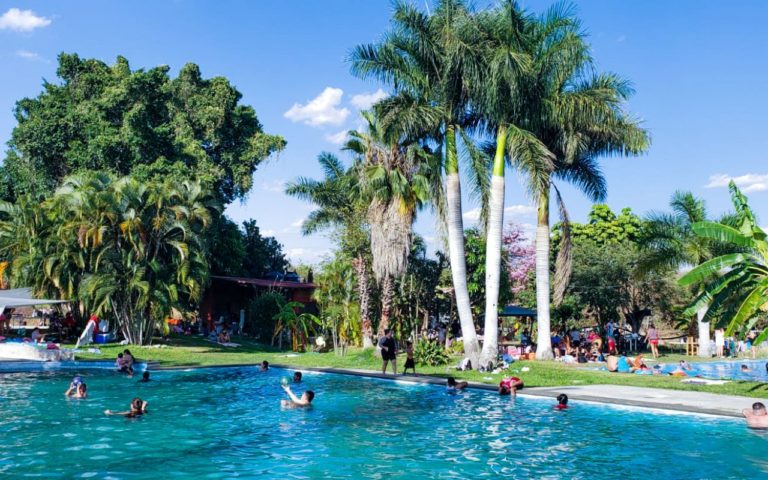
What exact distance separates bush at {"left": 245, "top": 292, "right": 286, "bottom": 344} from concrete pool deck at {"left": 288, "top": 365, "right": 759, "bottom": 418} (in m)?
19.6

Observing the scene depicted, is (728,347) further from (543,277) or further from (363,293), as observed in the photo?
(363,293)

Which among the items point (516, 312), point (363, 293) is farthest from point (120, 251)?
point (516, 312)

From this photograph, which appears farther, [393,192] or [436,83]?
[393,192]

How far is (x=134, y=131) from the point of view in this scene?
1777 inches

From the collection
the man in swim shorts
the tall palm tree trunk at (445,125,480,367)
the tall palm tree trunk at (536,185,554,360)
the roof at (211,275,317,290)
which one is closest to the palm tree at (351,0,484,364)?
the tall palm tree trunk at (445,125,480,367)

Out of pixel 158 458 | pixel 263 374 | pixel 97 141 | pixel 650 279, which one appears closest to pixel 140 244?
A: pixel 263 374

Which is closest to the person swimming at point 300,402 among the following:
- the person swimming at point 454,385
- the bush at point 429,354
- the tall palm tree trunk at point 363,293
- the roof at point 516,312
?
the person swimming at point 454,385

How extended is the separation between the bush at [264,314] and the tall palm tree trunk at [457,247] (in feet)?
54.3

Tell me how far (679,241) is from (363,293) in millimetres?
15522

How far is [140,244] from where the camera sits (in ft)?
109

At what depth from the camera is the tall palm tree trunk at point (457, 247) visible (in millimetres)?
25672

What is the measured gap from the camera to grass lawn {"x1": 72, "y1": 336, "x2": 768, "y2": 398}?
2144 cm

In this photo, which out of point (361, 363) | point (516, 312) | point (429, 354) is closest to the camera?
point (429, 354)

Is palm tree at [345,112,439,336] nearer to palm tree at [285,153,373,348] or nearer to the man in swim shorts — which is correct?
palm tree at [285,153,373,348]
